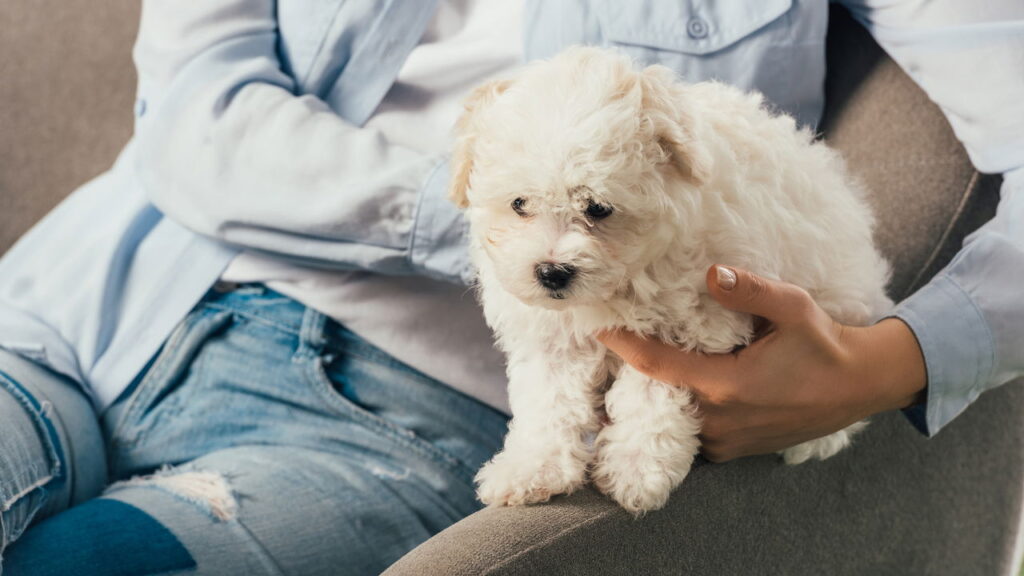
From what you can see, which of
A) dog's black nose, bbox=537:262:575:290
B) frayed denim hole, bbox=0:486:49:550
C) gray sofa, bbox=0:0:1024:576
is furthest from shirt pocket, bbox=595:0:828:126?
frayed denim hole, bbox=0:486:49:550

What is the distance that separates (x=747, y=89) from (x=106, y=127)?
4.66 ft

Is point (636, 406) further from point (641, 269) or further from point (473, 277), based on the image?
point (473, 277)

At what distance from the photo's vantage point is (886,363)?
1.08 meters

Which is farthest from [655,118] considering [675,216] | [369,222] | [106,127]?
[106,127]

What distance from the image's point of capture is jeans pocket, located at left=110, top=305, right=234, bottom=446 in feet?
4.58

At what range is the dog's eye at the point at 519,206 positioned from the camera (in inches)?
36.8

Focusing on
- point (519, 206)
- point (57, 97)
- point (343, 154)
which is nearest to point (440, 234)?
point (343, 154)

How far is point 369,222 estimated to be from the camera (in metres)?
1.31

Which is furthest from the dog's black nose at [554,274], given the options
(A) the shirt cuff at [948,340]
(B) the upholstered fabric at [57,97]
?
(B) the upholstered fabric at [57,97]

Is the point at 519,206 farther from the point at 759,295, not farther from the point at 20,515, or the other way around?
the point at 20,515

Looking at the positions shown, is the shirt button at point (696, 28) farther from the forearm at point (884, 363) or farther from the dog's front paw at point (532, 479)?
the dog's front paw at point (532, 479)

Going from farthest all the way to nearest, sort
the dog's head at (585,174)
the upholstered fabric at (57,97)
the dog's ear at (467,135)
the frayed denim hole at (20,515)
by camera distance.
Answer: the upholstered fabric at (57,97)
the frayed denim hole at (20,515)
the dog's ear at (467,135)
the dog's head at (585,174)

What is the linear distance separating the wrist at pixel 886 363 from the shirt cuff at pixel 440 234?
52 cm

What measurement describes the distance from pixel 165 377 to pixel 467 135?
0.73 meters
